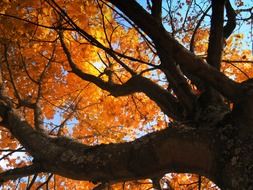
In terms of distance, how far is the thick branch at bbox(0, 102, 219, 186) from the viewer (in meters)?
2.94

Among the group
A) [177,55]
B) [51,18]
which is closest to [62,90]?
[51,18]

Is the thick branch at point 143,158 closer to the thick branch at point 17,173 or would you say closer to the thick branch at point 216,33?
the thick branch at point 17,173

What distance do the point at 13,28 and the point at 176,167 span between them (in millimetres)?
4030

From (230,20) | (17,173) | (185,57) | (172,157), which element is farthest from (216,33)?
(17,173)

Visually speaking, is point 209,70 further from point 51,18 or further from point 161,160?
point 51,18

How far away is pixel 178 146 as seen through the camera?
298 cm

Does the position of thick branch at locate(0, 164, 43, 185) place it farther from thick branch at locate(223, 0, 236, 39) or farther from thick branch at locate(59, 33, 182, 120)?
thick branch at locate(223, 0, 236, 39)

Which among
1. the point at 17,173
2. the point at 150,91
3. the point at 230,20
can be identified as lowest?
the point at 17,173

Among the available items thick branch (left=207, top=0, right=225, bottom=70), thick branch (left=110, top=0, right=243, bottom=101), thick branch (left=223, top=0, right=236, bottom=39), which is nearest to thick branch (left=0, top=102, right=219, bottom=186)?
thick branch (left=110, top=0, right=243, bottom=101)

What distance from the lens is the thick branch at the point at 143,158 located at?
294 cm

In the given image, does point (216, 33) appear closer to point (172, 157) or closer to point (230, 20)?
point (230, 20)

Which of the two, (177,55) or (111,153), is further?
(111,153)

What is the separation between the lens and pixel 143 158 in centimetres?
304

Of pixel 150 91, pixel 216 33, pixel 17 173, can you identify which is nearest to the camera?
pixel 17 173
